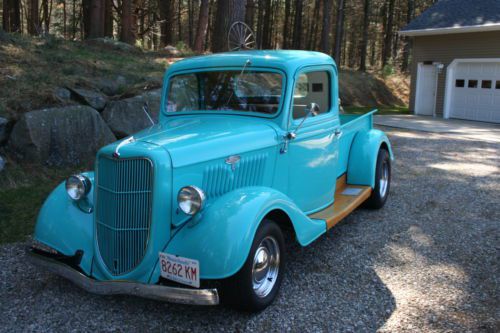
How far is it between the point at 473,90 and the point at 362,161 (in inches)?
518

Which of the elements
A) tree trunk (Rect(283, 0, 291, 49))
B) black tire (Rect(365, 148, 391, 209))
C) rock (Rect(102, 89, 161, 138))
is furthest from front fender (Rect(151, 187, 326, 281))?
tree trunk (Rect(283, 0, 291, 49))

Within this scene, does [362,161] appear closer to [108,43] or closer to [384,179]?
[384,179]

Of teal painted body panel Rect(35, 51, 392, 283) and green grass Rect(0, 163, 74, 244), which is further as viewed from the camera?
green grass Rect(0, 163, 74, 244)

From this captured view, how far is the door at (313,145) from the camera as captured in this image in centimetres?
426

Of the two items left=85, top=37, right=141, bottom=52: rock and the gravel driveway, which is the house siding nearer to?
left=85, top=37, right=141, bottom=52: rock

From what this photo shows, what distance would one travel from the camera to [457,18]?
56.4 ft

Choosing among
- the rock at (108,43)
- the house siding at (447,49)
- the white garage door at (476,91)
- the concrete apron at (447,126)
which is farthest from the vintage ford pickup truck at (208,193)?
the house siding at (447,49)

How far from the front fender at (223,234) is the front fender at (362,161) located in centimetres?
245

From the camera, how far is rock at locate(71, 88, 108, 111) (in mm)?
8430

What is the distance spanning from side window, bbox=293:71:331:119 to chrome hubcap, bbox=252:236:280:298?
4.34 ft

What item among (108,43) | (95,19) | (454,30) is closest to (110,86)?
(108,43)

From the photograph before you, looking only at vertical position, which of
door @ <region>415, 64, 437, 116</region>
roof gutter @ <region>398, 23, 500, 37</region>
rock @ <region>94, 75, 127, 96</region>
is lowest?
rock @ <region>94, 75, 127, 96</region>

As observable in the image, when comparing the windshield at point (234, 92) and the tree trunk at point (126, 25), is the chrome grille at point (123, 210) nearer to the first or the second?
the windshield at point (234, 92)

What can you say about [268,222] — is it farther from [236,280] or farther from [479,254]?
[479,254]
